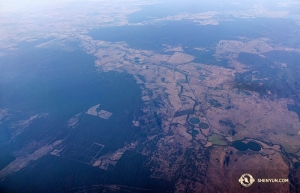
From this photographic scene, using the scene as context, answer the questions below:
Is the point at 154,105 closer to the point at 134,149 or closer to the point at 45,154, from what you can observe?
the point at 134,149

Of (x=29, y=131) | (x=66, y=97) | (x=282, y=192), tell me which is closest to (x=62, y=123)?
(x=29, y=131)

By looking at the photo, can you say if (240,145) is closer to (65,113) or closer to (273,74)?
(65,113)

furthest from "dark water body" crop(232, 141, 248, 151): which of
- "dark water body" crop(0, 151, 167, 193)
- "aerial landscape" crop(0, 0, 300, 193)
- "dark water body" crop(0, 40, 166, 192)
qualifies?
"dark water body" crop(0, 40, 166, 192)

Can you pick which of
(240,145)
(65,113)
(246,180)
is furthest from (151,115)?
(246,180)

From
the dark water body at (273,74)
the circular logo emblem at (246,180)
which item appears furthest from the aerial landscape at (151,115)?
the dark water body at (273,74)

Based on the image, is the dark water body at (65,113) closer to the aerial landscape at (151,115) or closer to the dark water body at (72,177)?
the dark water body at (72,177)

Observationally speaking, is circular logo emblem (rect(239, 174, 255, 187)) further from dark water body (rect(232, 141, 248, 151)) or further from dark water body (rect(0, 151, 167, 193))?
dark water body (rect(0, 151, 167, 193))
